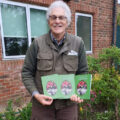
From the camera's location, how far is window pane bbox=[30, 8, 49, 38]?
12.2 feet

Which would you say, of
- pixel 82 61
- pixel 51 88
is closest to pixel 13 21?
pixel 82 61

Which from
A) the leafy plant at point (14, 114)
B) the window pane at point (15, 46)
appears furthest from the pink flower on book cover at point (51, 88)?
the window pane at point (15, 46)

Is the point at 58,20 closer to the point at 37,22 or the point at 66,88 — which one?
the point at 66,88

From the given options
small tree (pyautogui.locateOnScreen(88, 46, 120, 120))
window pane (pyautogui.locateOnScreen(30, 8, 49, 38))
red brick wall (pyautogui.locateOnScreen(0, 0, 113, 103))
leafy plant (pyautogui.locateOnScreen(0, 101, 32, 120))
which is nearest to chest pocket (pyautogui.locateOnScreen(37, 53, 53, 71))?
leafy plant (pyautogui.locateOnScreen(0, 101, 32, 120))

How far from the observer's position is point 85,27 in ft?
16.5

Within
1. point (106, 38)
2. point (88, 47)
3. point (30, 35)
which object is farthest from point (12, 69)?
point (106, 38)

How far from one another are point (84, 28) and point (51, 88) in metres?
4.09

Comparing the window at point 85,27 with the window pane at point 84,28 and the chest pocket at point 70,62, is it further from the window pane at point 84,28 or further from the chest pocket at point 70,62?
the chest pocket at point 70,62

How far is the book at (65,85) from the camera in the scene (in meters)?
1.29

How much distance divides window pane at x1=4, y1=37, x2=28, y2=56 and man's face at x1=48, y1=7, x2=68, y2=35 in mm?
2371

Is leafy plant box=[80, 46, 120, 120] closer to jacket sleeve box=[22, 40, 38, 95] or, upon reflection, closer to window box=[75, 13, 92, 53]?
jacket sleeve box=[22, 40, 38, 95]

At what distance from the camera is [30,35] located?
3.70m

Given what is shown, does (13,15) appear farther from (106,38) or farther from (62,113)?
(106,38)

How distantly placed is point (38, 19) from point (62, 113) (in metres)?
3.02
